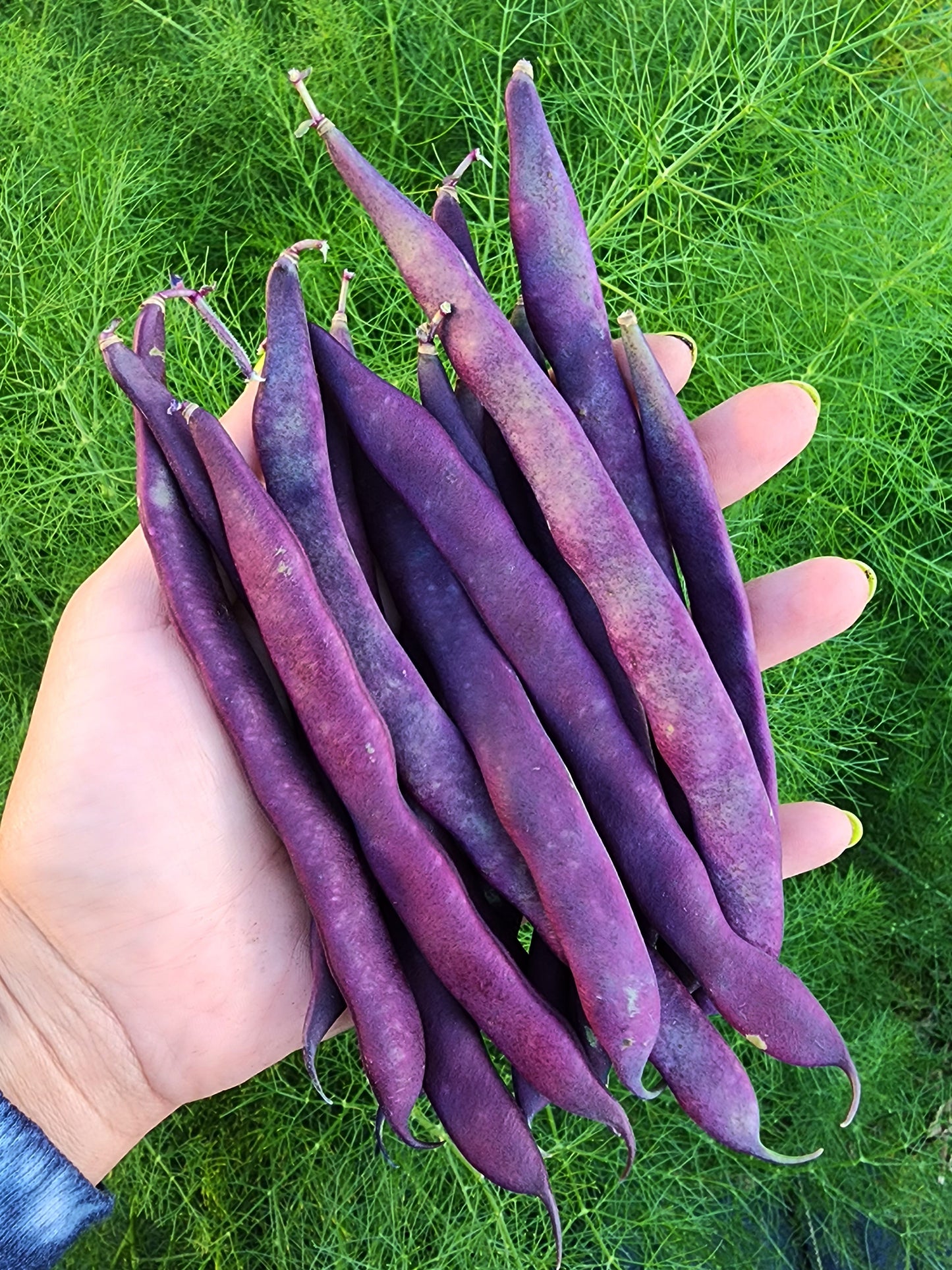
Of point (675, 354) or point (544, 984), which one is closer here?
point (544, 984)

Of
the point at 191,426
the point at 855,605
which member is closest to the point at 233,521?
the point at 191,426

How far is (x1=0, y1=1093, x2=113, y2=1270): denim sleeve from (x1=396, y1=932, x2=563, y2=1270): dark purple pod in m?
0.71

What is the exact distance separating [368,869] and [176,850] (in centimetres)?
42

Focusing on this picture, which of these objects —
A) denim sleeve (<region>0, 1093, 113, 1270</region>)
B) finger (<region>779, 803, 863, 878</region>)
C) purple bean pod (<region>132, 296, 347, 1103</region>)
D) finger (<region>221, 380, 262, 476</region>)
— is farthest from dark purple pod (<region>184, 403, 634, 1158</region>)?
finger (<region>779, 803, 863, 878</region>)

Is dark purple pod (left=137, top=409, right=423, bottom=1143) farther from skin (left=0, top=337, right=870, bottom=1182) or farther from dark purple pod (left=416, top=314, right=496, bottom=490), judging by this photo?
dark purple pod (left=416, top=314, right=496, bottom=490)

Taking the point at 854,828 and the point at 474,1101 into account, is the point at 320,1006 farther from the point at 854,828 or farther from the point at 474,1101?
the point at 854,828

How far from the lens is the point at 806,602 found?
7.58 feet

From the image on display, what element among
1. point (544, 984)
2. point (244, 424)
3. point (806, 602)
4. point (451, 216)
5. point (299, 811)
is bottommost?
point (806, 602)

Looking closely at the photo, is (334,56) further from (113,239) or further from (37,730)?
(37,730)

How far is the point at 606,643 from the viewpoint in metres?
1.78

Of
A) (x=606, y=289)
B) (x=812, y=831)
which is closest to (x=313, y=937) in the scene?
(x=812, y=831)

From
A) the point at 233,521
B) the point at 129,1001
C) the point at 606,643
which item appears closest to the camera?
the point at 233,521

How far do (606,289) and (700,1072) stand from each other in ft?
6.41

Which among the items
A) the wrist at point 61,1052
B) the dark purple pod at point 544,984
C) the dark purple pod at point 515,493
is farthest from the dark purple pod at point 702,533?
the wrist at point 61,1052
